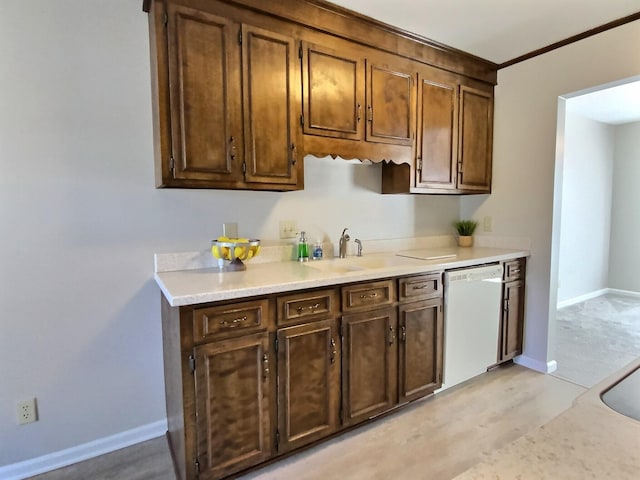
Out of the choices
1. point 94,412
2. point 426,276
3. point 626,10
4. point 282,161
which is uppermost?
point 626,10

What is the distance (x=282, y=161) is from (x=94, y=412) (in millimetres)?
1715

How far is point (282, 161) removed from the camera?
6.68ft

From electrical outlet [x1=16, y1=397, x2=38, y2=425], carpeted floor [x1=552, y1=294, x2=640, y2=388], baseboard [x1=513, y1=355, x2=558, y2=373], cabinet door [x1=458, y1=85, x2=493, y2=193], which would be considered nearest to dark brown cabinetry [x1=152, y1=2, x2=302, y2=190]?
electrical outlet [x1=16, y1=397, x2=38, y2=425]

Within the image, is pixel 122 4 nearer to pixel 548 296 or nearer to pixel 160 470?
pixel 160 470

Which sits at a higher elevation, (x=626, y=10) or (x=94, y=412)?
(x=626, y=10)

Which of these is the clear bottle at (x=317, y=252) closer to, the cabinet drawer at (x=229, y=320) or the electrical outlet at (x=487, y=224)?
the cabinet drawer at (x=229, y=320)

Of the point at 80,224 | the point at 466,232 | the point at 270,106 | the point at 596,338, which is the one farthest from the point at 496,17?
the point at 596,338

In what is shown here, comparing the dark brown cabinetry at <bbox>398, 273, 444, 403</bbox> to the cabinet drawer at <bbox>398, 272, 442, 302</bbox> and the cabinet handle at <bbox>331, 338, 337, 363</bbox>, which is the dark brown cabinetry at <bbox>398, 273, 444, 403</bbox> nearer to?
the cabinet drawer at <bbox>398, 272, 442, 302</bbox>

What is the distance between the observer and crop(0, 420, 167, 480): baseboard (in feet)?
5.68

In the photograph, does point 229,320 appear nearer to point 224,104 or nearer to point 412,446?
point 224,104

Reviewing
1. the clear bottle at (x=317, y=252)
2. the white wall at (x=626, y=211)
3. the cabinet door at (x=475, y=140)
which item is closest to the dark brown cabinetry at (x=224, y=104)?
the clear bottle at (x=317, y=252)

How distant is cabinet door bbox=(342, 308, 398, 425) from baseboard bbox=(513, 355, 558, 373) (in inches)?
57.6

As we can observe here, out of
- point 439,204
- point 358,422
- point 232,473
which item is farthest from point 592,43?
point 232,473

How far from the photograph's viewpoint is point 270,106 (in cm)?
198
